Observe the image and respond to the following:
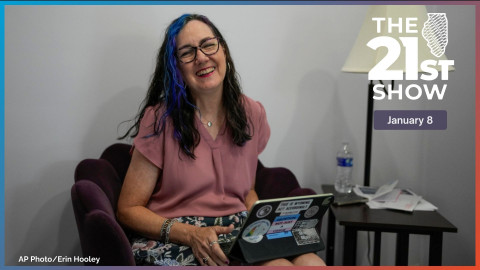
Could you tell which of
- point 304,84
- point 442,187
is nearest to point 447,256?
point 442,187

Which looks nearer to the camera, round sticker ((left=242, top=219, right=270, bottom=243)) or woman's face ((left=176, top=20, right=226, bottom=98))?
round sticker ((left=242, top=219, right=270, bottom=243))

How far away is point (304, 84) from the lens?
211 cm

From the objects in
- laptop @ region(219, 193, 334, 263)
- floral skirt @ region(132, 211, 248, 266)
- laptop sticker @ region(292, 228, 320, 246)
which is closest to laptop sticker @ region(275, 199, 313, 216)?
laptop @ region(219, 193, 334, 263)

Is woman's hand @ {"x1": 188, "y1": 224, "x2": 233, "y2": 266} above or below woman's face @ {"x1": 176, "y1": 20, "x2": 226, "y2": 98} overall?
below

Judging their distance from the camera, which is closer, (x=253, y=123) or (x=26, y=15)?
(x=253, y=123)

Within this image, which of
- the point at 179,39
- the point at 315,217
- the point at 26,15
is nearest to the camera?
the point at 315,217

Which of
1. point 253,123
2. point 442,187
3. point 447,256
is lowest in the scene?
point 447,256

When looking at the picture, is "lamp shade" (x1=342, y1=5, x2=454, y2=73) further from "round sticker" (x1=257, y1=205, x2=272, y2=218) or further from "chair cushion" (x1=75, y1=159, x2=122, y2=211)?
"chair cushion" (x1=75, y1=159, x2=122, y2=211)

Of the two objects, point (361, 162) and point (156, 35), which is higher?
point (156, 35)

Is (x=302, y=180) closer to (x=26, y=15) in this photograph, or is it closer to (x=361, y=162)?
(x=361, y=162)

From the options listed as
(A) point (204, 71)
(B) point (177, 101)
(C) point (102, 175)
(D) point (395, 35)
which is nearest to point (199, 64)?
(A) point (204, 71)

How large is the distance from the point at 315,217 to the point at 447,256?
1061mm

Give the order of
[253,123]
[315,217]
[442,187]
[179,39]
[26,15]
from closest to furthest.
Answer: [315,217]
[179,39]
[253,123]
[26,15]
[442,187]

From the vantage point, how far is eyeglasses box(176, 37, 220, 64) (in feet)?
5.09
